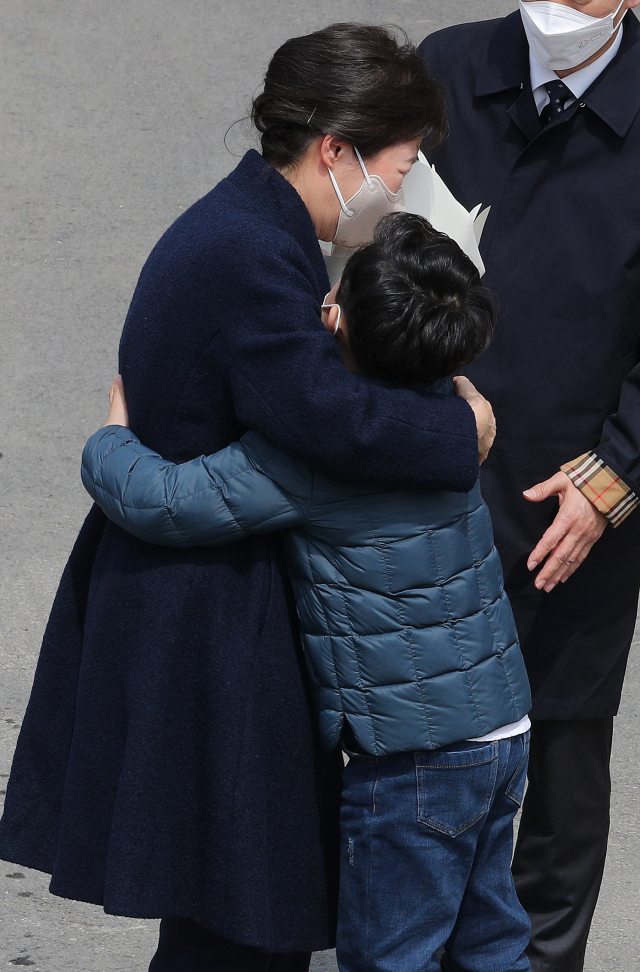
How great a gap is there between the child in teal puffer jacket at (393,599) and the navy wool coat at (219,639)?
0.18 ft

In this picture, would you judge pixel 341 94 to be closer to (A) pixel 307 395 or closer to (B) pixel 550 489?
(A) pixel 307 395

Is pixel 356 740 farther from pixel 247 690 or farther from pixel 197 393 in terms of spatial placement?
pixel 197 393

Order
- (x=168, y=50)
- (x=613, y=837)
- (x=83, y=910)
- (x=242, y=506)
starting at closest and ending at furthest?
(x=242, y=506) → (x=83, y=910) → (x=613, y=837) → (x=168, y=50)

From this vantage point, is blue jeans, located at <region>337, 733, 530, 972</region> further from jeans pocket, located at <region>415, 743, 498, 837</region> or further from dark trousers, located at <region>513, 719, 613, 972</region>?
dark trousers, located at <region>513, 719, 613, 972</region>

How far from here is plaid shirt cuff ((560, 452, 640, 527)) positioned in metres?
2.34

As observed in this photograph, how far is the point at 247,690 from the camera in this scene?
1938 mm

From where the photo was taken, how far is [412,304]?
70.6 inches

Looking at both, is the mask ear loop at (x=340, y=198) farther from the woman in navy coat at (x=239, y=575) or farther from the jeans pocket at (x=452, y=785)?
the jeans pocket at (x=452, y=785)

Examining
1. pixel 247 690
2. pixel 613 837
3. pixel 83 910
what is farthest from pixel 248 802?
pixel 613 837

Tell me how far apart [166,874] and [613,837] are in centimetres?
180

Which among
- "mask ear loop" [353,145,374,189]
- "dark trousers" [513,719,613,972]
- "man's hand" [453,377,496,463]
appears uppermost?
"mask ear loop" [353,145,374,189]

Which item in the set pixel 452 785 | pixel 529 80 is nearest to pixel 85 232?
pixel 529 80

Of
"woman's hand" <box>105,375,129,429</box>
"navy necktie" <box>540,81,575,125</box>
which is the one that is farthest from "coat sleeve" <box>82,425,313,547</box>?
"navy necktie" <box>540,81,575,125</box>

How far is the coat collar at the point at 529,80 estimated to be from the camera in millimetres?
2391
